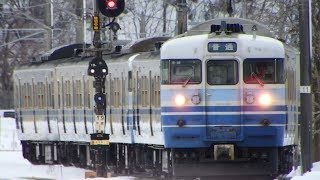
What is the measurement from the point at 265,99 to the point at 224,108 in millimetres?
793

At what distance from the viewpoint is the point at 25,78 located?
120 feet

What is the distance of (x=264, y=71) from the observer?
2331cm

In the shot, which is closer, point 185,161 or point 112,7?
point 185,161

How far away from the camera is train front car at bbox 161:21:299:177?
23.0 meters

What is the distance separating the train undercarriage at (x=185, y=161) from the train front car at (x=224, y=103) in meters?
0.02

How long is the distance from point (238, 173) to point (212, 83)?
67.3 inches

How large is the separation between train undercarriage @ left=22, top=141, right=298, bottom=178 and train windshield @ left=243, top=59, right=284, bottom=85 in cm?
130

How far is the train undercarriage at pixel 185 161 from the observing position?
2306cm

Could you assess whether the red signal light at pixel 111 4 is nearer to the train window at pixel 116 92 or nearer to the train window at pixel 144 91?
the train window at pixel 144 91

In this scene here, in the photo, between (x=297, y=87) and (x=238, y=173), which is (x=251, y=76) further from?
(x=297, y=87)

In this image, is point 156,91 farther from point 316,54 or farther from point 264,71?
point 316,54

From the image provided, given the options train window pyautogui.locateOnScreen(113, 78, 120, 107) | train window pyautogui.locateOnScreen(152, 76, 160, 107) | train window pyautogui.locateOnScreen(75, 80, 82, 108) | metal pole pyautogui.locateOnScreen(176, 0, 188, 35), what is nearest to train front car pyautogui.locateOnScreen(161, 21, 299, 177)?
train window pyautogui.locateOnScreen(152, 76, 160, 107)

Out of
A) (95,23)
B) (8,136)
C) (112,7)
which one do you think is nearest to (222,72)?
(112,7)

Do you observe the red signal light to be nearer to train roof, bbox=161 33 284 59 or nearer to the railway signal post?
the railway signal post
